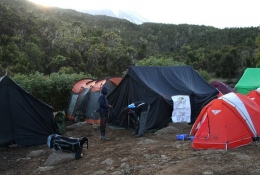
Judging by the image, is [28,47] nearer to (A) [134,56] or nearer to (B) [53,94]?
(A) [134,56]

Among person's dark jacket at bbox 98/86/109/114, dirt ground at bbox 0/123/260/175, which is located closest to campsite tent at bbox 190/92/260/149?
dirt ground at bbox 0/123/260/175

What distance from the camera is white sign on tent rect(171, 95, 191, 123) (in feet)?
34.4

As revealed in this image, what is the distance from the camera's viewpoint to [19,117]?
9367 millimetres

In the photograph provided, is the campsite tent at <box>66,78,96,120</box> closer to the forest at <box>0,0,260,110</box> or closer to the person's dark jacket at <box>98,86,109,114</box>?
the forest at <box>0,0,260,110</box>

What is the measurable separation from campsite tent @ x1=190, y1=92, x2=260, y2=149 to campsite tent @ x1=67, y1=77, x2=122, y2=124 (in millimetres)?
A: 6039

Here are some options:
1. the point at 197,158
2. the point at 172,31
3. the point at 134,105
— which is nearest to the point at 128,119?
the point at 134,105

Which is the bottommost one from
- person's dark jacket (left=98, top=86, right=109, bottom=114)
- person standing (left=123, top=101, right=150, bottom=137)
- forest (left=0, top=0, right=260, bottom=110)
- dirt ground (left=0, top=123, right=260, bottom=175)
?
dirt ground (left=0, top=123, right=260, bottom=175)

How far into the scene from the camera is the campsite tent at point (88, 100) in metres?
13.0

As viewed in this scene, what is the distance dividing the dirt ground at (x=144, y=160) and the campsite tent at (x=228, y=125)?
0.26 metres

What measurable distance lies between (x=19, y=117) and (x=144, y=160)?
15.6 feet

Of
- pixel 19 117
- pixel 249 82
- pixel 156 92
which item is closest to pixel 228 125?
pixel 156 92

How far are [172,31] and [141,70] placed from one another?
2520 inches

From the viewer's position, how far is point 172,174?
17.9 ft

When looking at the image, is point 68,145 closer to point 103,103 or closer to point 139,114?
point 103,103
